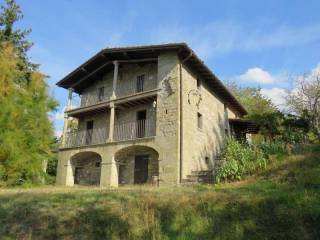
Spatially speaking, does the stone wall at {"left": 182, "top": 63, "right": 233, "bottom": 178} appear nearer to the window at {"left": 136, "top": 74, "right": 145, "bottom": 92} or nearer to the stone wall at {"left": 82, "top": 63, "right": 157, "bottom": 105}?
the stone wall at {"left": 82, "top": 63, "right": 157, "bottom": 105}

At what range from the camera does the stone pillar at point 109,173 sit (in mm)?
17047

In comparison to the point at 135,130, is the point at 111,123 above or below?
above

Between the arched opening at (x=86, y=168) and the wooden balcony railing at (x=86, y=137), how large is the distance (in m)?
0.82

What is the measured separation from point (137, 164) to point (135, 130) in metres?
1.87

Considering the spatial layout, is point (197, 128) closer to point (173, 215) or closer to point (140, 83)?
point (140, 83)

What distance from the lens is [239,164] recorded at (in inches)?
521

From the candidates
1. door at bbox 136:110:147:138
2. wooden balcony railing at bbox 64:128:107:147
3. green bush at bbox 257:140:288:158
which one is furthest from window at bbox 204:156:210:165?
wooden balcony railing at bbox 64:128:107:147

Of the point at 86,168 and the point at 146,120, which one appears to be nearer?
the point at 146,120

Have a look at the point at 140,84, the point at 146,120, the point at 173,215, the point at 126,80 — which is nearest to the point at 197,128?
the point at 146,120

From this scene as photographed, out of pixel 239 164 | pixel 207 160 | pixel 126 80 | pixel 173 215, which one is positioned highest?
pixel 126 80

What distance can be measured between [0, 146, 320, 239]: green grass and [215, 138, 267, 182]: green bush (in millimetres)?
2893

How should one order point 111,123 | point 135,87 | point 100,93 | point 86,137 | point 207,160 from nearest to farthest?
1. point 111,123
2. point 207,160
3. point 135,87
4. point 86,137
5. point 100,93

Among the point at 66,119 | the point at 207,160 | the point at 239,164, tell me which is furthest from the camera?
the point at 66,119

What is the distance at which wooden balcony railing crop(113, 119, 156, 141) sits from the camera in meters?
17.3
